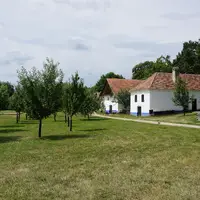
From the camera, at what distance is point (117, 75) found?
350ft

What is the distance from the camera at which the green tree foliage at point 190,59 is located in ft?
239

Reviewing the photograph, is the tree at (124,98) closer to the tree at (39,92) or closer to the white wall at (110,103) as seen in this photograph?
the white wall at (110,103)

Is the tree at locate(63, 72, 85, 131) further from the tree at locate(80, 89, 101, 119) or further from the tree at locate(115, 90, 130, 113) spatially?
the tree at locate(115, 90, 130, 113)

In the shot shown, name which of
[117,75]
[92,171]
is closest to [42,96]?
[92,171]

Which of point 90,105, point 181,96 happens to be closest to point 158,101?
point 181,96

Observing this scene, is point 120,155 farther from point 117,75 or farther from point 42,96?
point 117,75

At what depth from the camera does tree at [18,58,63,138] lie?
806 inches

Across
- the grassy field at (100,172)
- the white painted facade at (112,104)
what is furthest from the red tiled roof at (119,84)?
the grassy field at (100,172)

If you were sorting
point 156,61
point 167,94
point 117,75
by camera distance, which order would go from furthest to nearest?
point 117,75
point 156,61
point 167,94

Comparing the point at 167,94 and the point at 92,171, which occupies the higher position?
the point at 167,94

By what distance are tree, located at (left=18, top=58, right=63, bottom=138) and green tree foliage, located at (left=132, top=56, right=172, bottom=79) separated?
198 feet

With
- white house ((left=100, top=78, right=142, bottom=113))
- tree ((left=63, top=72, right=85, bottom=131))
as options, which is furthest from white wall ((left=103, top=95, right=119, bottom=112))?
tree ((left=63, top=72, right=85, bottom=131))

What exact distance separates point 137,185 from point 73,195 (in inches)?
66.2

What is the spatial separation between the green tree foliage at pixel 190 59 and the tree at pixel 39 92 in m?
56.1
